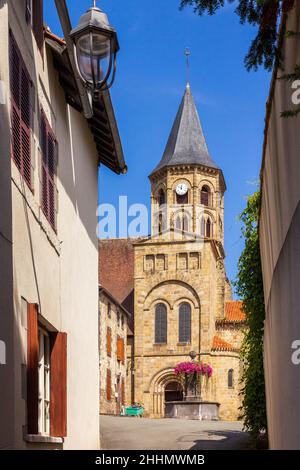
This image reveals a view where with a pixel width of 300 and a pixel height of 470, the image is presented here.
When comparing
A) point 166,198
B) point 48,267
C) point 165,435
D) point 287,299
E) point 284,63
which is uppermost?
point 166,198

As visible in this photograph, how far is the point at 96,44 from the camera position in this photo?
21.3ft

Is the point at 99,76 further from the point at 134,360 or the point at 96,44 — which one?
the point at 134,360

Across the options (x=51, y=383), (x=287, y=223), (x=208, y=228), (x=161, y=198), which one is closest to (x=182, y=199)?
(x=161, y=198)

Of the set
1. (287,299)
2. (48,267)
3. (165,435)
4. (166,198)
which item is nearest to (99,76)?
(287,299)

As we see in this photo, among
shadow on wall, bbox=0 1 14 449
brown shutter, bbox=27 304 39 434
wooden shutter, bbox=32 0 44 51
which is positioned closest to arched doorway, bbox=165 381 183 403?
wooden shutter, bbox=32 0 44 51

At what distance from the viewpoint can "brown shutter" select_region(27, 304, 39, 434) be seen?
26.7 ft

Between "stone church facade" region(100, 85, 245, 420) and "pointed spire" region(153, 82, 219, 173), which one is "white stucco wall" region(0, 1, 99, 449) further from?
"pointed spire" region(153, 82, 219, 173)

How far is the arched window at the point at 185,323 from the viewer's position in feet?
185

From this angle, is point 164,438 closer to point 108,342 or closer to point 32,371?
point 32,371

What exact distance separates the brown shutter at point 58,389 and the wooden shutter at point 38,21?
3335 mm

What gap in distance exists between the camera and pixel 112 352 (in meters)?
50.7

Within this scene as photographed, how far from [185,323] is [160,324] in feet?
5.63
